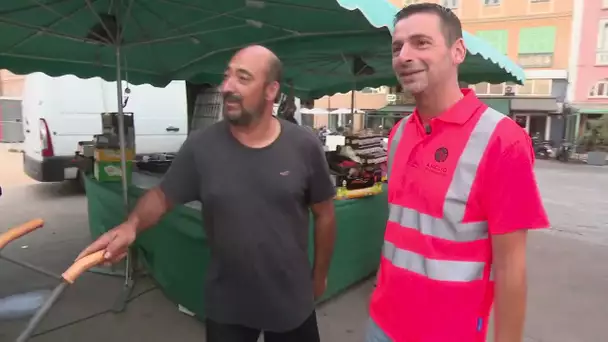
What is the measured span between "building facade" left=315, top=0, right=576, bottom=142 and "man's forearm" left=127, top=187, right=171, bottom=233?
80.9 ft

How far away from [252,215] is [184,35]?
324 centimetres

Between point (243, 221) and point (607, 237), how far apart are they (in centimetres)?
707

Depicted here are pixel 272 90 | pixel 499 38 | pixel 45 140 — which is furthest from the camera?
pixel 499 38

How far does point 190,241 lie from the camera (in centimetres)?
321

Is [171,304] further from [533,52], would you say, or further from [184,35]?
[533,52]

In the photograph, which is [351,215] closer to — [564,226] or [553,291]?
[553,291]

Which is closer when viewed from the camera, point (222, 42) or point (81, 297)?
point (81, 297)

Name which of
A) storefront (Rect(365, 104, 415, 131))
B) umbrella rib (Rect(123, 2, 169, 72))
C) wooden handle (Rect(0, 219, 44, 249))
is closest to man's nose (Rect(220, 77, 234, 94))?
wooden handle (Rect(0, 219, 44, 249))

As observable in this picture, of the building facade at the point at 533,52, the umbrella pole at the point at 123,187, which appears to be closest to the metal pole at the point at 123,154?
the umbrella pole at the point at 123,187

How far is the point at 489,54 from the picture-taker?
4.31m

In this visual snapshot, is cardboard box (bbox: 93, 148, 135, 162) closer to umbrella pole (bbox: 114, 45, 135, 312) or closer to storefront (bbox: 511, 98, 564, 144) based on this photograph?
umbrella pole (bbox: 114, 45, 135, 312)

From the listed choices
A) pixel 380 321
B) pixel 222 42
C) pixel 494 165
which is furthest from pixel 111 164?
pixel 494 165

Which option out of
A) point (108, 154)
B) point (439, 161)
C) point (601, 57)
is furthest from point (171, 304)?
point (601, 57)

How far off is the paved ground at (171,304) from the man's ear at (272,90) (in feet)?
4.64
